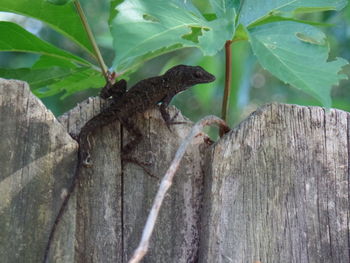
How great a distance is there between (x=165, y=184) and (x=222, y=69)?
2.90 metres

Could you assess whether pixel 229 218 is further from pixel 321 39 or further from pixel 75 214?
pixel 321 39

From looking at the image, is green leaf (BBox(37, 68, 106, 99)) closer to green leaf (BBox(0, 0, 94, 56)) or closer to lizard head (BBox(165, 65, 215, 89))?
green leaf (BBox(0, 0, 94, 56))

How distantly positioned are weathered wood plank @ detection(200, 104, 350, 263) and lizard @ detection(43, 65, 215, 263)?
13.8 inches

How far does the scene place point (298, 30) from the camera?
236cm

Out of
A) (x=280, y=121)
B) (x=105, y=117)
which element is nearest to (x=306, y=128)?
(x=280, y=121)

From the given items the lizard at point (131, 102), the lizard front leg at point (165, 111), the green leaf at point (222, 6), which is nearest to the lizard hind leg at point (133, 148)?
the lizard at point (131, 102)

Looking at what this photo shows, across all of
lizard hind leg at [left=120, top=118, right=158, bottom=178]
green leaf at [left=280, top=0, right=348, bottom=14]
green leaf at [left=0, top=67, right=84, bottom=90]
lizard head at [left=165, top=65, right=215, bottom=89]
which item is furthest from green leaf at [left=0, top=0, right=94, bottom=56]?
green leaf at [left=280, top=0, right=348, bottom=14]

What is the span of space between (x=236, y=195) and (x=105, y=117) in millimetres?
632

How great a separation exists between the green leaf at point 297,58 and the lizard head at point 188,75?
0.92 m

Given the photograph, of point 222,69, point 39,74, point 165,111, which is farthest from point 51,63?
point 222,69

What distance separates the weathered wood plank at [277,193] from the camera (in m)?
2.55

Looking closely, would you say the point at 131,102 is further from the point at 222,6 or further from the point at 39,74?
the point at 222,6

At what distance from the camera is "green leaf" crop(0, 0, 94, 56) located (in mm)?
2590

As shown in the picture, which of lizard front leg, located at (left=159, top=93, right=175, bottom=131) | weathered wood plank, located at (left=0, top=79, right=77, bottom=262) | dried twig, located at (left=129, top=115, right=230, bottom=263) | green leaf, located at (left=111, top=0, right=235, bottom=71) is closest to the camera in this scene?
green leaf, located at (left=111, top=0, right=235, bottom=71)
